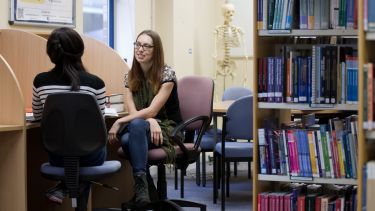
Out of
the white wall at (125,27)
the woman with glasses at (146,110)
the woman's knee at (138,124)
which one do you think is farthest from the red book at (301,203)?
the white wall at (125,27)

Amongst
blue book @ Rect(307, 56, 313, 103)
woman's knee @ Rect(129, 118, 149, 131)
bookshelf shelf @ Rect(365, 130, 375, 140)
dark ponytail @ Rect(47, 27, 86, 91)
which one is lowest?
woman's knee @ Rect(129, 118, 149, 131)

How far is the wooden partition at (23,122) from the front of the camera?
129 inches

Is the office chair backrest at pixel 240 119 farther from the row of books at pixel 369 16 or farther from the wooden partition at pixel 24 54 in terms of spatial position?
the row of books at pixel 369 16

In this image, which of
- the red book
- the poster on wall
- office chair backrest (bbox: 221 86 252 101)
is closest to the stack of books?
the poster on wall

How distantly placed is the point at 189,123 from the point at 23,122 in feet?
3.21

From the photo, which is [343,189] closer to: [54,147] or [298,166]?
[298,166]

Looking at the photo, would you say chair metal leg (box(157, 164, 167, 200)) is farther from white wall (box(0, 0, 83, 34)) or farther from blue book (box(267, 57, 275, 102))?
white wall (box(0, 0, 83, 34))

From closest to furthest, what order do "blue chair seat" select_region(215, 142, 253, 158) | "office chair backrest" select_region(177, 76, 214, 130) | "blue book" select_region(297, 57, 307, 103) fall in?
"blue book" select_region(297, 57, 307, 103) → "office chair backrest" select_region(177, 76, 214, 130) → "blue chair seat" select_region(215, 142, 253, 158)

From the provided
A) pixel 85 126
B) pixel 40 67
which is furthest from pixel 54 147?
pixel 40 67

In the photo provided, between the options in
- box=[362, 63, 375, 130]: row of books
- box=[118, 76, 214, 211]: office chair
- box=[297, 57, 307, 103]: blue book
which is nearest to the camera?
box=[362, 63, 375, 130]: row of books

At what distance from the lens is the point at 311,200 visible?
295 cm

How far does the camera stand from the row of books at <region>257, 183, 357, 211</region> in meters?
2.92

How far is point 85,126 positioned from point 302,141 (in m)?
1.04

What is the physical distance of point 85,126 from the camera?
3100 millimetres
